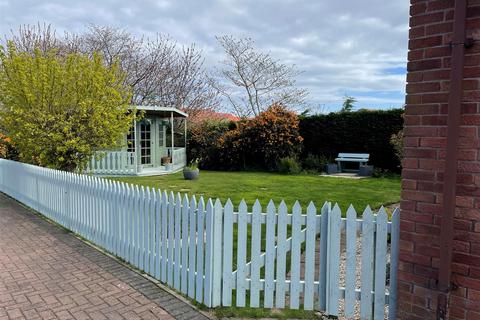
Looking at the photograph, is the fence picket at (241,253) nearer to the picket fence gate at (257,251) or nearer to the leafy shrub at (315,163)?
the picket fence gate at (257,251)

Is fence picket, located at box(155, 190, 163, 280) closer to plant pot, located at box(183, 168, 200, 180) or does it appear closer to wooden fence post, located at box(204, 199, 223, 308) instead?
wooden fence post, located at box(204, 199, 223, 308)

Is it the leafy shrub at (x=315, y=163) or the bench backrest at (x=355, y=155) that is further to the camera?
the leafy shrub at (x=315, y=163)

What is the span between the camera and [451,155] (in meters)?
2.35

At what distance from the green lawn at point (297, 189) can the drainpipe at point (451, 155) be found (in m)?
5.55

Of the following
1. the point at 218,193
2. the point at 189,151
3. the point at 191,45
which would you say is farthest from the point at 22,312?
the point at 191,45

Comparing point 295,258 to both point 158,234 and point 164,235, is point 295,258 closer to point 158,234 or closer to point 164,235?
point 164,235

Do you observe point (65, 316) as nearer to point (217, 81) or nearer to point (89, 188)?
point (89, 188)

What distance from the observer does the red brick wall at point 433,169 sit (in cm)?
236

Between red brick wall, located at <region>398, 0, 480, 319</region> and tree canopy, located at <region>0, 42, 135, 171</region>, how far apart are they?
7.18 m

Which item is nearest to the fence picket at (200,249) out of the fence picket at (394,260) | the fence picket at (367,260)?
the fence picket at (367,260)

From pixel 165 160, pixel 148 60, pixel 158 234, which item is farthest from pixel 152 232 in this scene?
pixel 148 60

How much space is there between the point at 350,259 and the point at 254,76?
23458 millimetres

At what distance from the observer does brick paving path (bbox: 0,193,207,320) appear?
3.54 m

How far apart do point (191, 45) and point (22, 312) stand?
77.5ft
